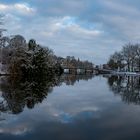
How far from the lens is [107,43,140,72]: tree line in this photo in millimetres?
121312

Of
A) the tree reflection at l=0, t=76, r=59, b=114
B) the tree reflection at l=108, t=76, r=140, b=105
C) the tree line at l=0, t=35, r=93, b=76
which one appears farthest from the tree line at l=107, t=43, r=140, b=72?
the tree reflection at l=0, t=76, r=59, b=114

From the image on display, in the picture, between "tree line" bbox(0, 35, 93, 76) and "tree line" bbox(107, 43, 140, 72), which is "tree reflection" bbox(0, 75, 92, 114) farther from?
"tree line" bbox(107, 43, 140, 72)

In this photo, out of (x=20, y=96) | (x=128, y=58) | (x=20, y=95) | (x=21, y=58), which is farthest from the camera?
(x=128, y=58)

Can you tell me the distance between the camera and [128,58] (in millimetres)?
123625

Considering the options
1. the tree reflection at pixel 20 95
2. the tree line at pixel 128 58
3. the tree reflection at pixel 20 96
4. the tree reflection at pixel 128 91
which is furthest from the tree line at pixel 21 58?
the tree line at pixel 128 58

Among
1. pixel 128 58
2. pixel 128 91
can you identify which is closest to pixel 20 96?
pixel 128 91

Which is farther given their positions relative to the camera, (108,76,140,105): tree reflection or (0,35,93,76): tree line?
(0,35,93,76): tree line

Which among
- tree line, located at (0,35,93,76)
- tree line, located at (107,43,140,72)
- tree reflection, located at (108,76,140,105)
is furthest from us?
tree line, located at (107,43,140,72)

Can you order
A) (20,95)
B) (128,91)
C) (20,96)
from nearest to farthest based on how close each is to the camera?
(20,96) < (20,95) < (128,91)

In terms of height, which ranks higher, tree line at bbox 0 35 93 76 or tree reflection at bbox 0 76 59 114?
tree line at bbox 0 35 93 76

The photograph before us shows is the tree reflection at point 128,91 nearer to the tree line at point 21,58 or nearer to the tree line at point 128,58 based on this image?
the tree line at point 21,58

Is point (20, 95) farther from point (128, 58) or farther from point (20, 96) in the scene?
point (128, 58)

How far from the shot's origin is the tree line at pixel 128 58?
121 meters

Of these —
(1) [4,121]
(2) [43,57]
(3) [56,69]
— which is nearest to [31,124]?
(1) [4,121]
